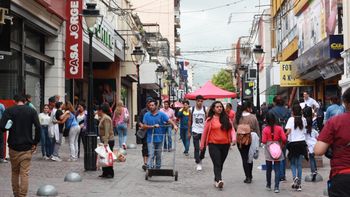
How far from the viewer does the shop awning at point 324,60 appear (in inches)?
838

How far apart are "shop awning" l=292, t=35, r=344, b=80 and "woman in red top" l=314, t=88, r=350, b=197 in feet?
53.7

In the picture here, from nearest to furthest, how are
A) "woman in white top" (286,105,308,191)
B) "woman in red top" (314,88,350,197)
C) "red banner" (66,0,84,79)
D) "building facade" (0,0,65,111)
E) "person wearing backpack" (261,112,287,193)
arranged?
"woman in red top" (314,88,350,197) < "person wearing backpack" (261,112,287,193) < "woman in white top" (286,105,308,191) < "building facade" (0,0,65,111) < "red banner" (66,0,84,79)

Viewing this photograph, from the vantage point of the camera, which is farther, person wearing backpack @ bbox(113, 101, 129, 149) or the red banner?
the red banner

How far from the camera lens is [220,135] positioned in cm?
1132

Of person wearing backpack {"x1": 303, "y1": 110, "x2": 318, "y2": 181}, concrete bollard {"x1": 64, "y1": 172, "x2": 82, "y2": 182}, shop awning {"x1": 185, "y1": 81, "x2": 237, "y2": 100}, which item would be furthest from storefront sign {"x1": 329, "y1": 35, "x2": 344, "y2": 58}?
concrete bollard {"x1": 64, "y1": 172, "x2": 82, "y2": 182}

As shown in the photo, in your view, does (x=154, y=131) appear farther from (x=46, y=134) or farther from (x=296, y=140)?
(x=46, y=134)

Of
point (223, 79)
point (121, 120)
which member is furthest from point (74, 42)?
point (223, 79)

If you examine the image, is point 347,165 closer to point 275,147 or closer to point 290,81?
point 275,147

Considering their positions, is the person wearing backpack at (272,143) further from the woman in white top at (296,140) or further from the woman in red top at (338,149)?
the woman in red top at (338,149)

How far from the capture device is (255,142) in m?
11.8

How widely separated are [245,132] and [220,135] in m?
0.60

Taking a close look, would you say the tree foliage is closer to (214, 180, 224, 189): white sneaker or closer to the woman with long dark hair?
the woman with long dark hair

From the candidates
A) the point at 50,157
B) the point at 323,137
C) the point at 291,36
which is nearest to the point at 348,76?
the point at 50,157

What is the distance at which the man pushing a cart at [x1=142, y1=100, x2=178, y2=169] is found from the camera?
1262 cm
